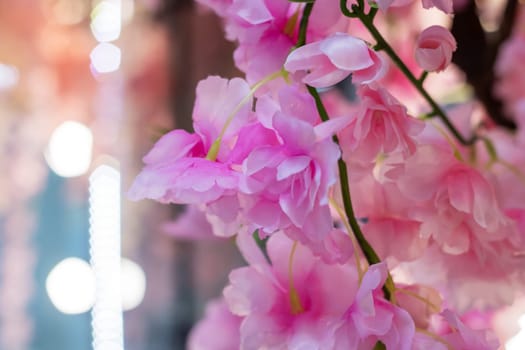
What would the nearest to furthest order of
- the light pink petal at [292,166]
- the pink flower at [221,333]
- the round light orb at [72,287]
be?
1. the light pink petal at [292,166]
2. the pink flower at [221,333]
3. the round light orb at [72,287]

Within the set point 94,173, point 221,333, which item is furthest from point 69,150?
point 221,333

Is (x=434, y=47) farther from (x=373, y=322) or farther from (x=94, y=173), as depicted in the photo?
(x=94, y=173)

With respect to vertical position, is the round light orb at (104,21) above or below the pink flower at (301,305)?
below

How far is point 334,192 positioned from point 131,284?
748 millimetres

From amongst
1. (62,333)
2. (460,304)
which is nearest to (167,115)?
(62,333)

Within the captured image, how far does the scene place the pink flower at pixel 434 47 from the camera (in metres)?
0.30

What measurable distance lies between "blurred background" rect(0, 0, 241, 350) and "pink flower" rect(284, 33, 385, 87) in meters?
0.71

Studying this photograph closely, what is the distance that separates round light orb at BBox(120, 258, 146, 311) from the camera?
1.01m

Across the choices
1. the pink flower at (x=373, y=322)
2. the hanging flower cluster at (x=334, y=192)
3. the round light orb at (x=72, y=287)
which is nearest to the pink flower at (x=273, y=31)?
the hanging flower cluster at (x=334, y=192)

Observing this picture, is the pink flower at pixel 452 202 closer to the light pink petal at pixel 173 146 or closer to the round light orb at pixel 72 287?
the light pink petal at pixel 173 146

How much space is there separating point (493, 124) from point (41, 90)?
0.64m

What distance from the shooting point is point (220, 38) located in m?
1.12

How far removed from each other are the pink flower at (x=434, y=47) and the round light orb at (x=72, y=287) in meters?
0.72

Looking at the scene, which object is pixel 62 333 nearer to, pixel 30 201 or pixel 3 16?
pixel 30 201
